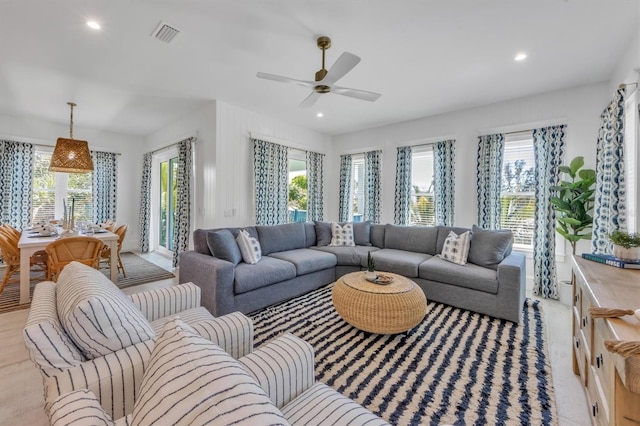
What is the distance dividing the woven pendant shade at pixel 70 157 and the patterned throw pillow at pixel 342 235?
4122mm

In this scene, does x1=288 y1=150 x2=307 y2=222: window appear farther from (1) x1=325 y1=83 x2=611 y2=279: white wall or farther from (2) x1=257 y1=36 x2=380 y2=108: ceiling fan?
(2) x1=257 y1=36 x2=380 y2=108: ceiling fan

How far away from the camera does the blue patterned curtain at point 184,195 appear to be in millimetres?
4520

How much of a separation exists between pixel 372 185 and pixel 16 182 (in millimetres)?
6628

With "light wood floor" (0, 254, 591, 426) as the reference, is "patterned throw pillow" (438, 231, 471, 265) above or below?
above

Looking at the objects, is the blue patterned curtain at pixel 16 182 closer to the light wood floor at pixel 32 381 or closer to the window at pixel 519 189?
the light wood floor at pixel 32 381

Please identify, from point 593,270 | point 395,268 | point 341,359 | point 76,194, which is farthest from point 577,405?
point 76,194

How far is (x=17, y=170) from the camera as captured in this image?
192 inches

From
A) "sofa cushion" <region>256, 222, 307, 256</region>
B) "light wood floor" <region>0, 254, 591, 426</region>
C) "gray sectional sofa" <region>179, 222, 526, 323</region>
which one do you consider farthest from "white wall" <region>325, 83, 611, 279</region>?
"sofa cushion" <region>256, 222, 307, 256</region>

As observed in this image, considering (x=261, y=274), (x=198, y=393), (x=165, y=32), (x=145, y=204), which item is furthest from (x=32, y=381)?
(x=145, y=204)

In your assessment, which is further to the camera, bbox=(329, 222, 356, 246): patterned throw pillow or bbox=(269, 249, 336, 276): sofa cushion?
bbox=(329, 222, 356, 246): patterned throw pillow

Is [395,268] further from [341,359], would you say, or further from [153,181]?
[153,181]

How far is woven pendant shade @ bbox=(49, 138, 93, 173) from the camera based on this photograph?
4.09m

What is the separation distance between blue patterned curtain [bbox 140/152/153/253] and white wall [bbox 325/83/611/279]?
400 cm

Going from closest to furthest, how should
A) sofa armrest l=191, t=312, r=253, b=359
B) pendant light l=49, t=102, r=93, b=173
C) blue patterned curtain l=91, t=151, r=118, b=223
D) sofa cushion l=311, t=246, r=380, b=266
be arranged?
1. sofa armrest l=191, t=312, r=253, b=359
2. sofa cushion l=311, t=246, r=380, b=266
3. pendant light l=49, t=102, r=93, b=173
4. blue patterned curtain l=91, t=151, r=118, b=223
